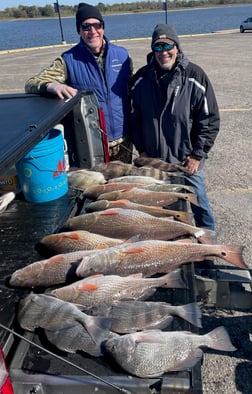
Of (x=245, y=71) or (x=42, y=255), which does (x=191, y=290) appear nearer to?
(x=42, y=255)

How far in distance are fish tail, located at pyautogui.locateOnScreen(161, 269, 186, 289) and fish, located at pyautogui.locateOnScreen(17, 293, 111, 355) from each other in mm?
492

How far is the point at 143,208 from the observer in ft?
12.0

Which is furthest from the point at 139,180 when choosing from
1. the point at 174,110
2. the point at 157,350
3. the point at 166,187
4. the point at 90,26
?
the point at 157,350

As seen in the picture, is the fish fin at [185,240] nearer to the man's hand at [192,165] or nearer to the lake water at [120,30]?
the man's hand at [192,165]

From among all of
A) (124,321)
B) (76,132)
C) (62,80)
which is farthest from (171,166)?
(124,321)

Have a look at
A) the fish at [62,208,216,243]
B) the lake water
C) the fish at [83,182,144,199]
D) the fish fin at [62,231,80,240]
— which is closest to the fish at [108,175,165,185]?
the fish at [83,182,144,199]

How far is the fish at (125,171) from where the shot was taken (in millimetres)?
4422

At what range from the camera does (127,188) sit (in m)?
4.04

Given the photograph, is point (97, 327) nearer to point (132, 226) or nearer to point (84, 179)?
point (132, 226)

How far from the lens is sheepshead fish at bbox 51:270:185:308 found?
8.68ft

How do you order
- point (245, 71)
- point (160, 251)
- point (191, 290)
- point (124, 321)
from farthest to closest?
point (245, 71) < point (160, 251) < point (191, 290) < point (124, 321)

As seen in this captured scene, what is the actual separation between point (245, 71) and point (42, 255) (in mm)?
16046

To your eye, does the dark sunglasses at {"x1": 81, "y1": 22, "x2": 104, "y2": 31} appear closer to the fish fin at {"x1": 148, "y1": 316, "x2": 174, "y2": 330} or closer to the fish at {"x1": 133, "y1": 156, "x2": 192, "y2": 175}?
the fish at {"x1": 133, "y1": 156, "x2": 192, "y2": 175}

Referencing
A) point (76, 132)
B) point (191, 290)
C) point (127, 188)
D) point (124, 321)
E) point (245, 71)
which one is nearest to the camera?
point (124, 321)
